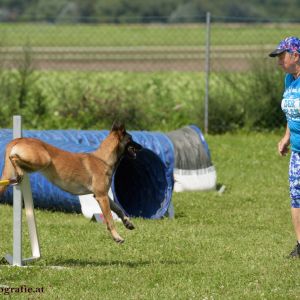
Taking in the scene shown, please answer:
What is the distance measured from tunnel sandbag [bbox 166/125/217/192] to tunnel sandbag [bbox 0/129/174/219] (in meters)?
0.76

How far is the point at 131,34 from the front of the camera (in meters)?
34.7

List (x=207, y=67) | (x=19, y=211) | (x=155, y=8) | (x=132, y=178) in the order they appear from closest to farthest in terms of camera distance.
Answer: (x=19, y=211), (x=132, y=178), (x=207, y=67), (x=155, y=8)

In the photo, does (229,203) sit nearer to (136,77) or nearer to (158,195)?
(158,195)

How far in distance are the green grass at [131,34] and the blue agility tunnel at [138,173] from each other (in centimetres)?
1083

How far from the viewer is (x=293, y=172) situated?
7.91 metres

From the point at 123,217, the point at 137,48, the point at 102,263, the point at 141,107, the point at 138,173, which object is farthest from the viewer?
the point at 137,48

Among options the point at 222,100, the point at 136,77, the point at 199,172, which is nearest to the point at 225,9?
the point at 136,77

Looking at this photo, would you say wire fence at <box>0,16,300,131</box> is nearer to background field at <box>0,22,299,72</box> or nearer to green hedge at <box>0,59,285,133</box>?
background field at <box>0,22,299,72</box>

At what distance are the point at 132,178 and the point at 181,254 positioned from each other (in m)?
3.20

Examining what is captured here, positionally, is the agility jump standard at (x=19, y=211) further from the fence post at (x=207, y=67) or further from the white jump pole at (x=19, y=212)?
the fence post at (x=207, y=67)

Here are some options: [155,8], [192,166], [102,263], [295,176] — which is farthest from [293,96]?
[155,8]

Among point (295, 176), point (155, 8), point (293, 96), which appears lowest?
point (295, 176)

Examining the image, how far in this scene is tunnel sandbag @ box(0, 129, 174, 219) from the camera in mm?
10352

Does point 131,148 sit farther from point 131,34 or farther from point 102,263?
point 131,34
